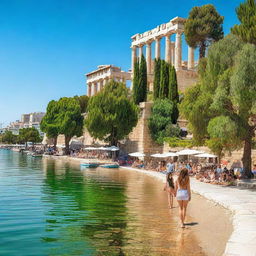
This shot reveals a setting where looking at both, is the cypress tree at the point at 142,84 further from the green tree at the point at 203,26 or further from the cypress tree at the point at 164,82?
the green tree at the point at 203,26

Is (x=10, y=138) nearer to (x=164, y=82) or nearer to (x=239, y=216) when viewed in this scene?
(x=164, y=82)

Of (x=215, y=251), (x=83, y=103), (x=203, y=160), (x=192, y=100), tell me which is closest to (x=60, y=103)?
(x=83, y=103)

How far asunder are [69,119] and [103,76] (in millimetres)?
18952

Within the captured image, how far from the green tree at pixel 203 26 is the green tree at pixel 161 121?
12026 mm

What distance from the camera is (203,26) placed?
50.2 m

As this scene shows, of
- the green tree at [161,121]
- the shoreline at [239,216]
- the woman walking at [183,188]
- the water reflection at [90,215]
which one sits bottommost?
the water reflection at [90,215]

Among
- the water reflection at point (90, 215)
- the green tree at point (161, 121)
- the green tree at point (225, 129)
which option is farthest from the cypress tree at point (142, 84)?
the green tree at point (225, 129)

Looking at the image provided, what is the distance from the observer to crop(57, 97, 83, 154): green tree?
5725 centimetres

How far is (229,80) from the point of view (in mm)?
18125

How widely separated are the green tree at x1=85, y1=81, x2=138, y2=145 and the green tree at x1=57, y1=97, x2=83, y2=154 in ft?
40.2

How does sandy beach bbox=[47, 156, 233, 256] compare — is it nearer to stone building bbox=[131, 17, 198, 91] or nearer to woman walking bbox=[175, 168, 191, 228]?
woman walking bbox=[175, 168, 191, 228]

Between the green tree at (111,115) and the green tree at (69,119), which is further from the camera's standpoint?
the green tree at (69,119)

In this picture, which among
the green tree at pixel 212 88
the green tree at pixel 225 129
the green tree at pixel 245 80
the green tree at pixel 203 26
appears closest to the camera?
the green tree at pixel 245 80

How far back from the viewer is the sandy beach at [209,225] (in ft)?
27.8
